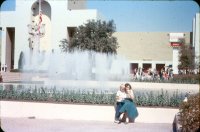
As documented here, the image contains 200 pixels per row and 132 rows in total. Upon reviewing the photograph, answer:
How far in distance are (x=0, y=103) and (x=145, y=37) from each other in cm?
4365

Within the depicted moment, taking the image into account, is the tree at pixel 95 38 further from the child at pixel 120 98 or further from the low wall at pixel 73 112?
the child at pixel 120 98

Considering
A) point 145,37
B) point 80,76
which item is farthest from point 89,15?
point 80,76

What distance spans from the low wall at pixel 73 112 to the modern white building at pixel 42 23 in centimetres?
3224

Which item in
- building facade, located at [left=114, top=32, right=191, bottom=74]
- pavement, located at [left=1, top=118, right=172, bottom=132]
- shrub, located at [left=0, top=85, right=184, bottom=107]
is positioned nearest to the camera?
pavement, located at [left=1, top=118, right=172, bottom=132]

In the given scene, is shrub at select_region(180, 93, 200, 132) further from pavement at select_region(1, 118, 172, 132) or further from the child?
the child

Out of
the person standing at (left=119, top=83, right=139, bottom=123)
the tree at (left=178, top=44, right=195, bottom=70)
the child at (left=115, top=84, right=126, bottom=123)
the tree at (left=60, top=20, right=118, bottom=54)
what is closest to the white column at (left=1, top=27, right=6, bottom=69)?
the tree at (left=60, top=20, right=118, bottom=54)

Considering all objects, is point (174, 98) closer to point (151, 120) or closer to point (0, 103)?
point (151, 120)

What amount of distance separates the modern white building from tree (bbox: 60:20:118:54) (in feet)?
20.8

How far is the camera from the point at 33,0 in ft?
151

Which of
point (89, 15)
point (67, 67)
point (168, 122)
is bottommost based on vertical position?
point (168, 122)

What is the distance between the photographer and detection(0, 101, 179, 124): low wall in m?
9.57

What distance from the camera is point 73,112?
9945 millimetres

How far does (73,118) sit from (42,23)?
36.1 meters

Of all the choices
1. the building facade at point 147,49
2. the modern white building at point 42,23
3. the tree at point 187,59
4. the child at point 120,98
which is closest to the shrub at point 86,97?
the child at point 120,98
